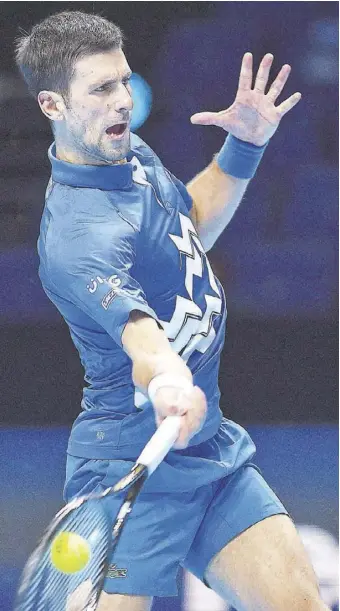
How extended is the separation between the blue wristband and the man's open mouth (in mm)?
465

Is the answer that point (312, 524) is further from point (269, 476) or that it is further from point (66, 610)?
point (66, 610)

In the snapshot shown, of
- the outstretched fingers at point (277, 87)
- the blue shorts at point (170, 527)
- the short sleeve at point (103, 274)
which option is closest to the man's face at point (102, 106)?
the short sleeve at point (103, 274)

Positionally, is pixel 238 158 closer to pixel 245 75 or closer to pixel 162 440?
pixel 245 75

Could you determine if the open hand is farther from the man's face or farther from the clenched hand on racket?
the clenched hand on racket

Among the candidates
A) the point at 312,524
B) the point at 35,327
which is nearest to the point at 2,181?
the point at 35,327

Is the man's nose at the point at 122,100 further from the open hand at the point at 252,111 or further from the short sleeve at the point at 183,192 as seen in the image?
the open hand at the point at 252,111

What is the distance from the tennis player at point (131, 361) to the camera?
9.06 feet

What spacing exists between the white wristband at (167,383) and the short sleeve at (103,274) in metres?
0.19

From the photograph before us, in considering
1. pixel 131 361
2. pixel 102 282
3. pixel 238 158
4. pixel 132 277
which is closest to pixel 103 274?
pixel 102 282

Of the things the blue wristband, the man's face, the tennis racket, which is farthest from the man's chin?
the tennis racket

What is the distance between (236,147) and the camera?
3.28 metres

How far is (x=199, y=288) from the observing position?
2889mm

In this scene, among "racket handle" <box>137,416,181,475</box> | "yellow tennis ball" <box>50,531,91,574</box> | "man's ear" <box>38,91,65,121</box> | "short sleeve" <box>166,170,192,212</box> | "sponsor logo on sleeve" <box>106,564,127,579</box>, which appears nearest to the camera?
"racket handle" <box>137,416,181,475</box>

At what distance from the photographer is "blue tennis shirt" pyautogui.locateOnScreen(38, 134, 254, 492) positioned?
107 inches
